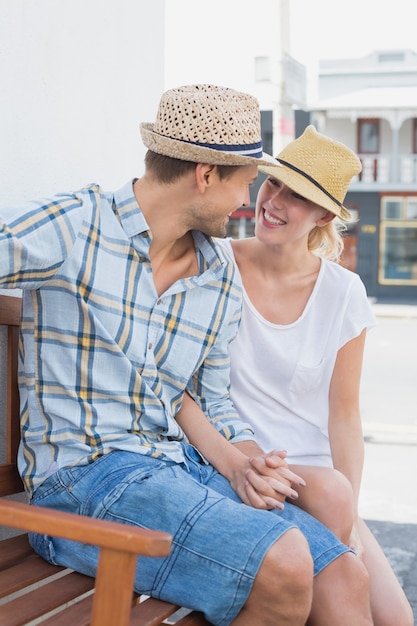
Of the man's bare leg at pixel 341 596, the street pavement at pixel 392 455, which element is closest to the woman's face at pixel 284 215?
the man's bare leg at pixel 341 596

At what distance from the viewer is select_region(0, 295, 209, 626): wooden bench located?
5.33ft

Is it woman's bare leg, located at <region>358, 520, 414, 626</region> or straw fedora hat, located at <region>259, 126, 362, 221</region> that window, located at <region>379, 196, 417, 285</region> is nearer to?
straw fedora hat, located at <region>259, 126, 362, 221</region>

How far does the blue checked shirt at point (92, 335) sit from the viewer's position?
2277mm

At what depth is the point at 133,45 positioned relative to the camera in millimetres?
3674

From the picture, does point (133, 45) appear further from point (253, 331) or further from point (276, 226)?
point (253, 331)

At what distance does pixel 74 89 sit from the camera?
10.5 feet

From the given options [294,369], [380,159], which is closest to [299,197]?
[294,369]

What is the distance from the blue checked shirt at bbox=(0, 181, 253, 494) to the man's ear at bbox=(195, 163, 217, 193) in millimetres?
174

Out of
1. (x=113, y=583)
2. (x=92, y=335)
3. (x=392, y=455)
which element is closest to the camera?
(x=113, y=583)

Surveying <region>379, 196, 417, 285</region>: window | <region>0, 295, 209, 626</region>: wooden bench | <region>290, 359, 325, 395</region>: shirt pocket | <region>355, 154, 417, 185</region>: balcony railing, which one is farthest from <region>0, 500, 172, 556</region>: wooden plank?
<region>355, 154, 417, 185</region>: balcony railing

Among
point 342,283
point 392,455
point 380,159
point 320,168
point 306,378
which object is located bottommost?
point 392,455

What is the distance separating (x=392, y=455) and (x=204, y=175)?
17.4 feet

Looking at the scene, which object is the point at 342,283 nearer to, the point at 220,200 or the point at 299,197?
the point at 299,197

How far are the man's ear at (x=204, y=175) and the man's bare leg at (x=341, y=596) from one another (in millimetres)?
993
